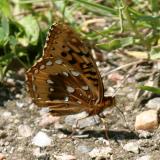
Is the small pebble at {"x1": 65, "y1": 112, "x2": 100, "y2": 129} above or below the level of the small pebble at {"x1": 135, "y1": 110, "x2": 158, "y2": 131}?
below

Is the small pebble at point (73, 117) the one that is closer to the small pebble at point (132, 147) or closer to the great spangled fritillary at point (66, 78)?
the great spangled fritillary at point (66, 78)

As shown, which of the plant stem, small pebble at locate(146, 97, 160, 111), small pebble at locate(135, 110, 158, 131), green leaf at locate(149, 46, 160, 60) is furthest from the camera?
green leaf at locate(149, 46, 160, 60)

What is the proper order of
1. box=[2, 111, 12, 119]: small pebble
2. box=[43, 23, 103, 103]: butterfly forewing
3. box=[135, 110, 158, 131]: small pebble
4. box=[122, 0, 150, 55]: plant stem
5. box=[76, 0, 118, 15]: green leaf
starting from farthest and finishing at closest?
box=[76, 0, 118, 15]: green leaf
box=[2, 111, 12, 119]: small pebble
box=[122, 0, 150, 55]: plant stem
box=[135, 110, 158, 131]: small pebble
box=[43, 23, 103, 103]: butterfly forewing

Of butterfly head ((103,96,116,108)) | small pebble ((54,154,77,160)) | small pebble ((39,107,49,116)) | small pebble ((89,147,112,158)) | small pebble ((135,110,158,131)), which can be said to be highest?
butterfly head ((103,96,116,108))

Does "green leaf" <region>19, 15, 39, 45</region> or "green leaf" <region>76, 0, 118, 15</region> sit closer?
"green leaf" <region>76, 0, 118, 15</region>

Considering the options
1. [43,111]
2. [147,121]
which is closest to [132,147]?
[147,121]

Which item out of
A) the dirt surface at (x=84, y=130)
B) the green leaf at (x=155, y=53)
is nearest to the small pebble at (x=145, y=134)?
the dirt surface at (x=84, y=130)

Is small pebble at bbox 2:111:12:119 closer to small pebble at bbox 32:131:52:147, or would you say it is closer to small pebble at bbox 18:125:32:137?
small pebble at bbox 18:125:32:137

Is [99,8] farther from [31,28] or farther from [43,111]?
[43,111]

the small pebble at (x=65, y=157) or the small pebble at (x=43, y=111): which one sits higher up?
the small pebble at (x=43, y=111)

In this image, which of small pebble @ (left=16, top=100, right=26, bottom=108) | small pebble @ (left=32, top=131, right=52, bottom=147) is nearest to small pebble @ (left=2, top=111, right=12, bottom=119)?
small pebble @ (left=16, top=100, right=26, bottom=108)
